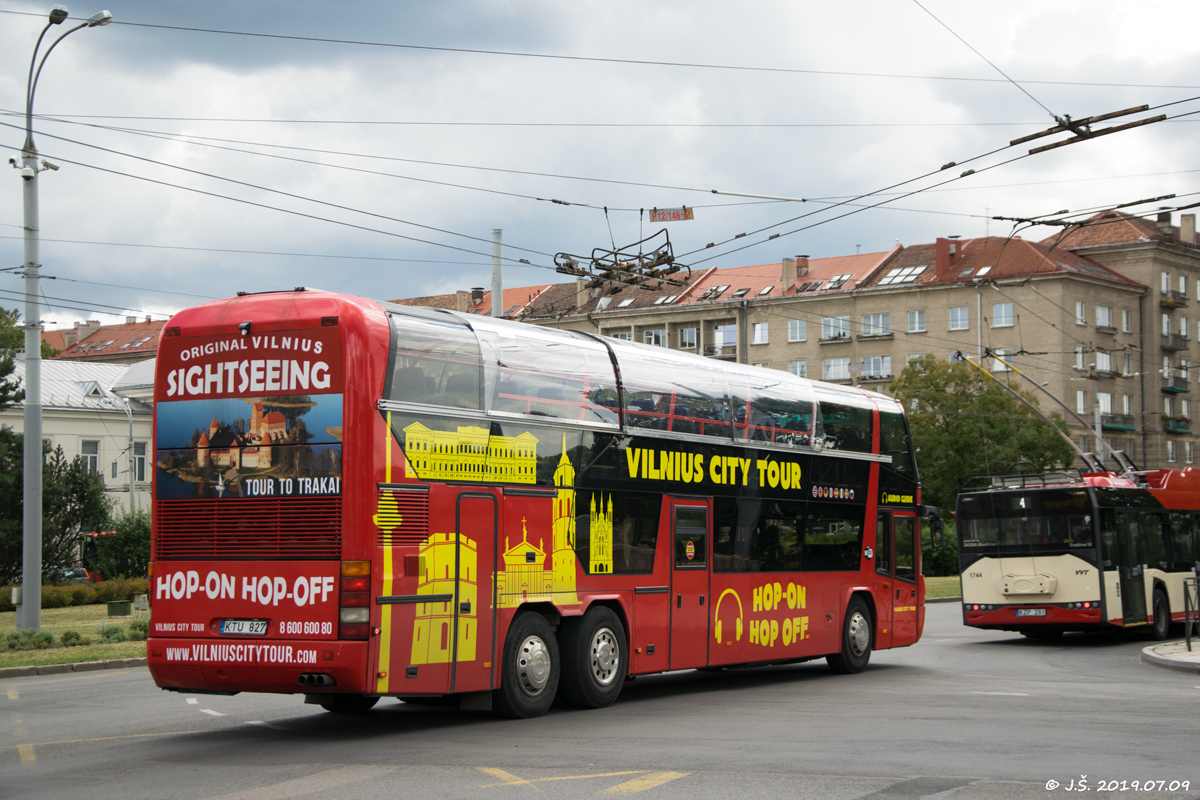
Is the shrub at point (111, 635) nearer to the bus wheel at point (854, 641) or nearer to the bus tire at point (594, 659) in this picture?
the bus wheel at point (854, 641)

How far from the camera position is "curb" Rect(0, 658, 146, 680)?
19.1m

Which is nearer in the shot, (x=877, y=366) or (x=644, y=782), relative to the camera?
(x=644, y=782)

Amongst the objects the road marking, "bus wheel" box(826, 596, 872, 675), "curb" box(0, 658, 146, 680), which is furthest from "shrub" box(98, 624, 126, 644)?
the road marking

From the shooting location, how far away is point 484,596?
39.3 ft

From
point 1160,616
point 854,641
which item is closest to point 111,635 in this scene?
point 854,641

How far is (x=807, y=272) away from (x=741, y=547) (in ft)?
248

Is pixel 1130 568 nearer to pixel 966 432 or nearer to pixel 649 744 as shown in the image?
pixel 649 744

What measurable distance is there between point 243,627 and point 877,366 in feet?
247

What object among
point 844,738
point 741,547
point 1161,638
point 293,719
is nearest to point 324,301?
point 293,719

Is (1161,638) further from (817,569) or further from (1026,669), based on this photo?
(817,569)

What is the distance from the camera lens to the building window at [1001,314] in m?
77.9

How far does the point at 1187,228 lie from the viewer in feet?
289

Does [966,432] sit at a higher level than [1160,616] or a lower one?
higher

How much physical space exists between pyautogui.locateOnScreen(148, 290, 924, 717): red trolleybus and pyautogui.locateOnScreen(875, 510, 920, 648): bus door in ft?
12.0
